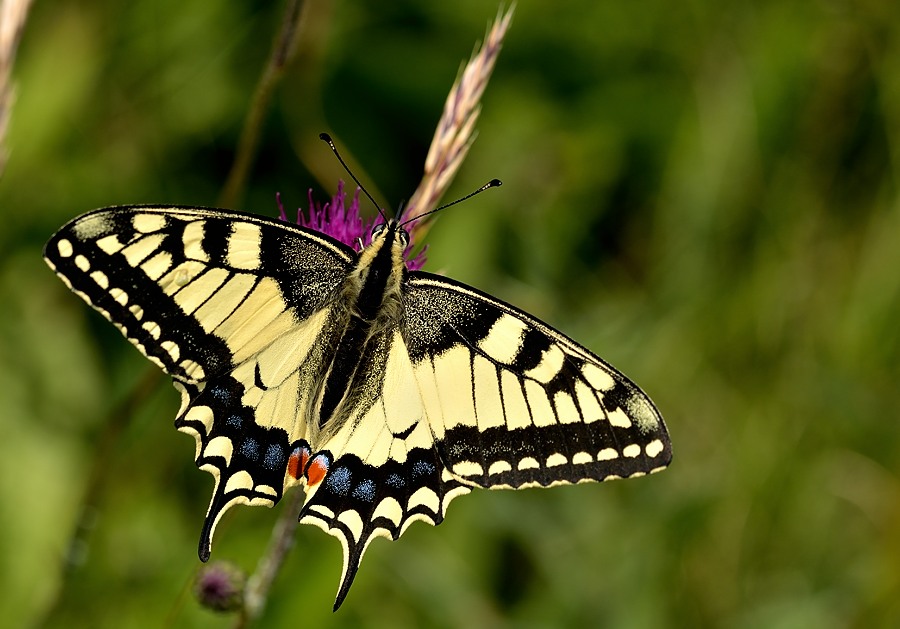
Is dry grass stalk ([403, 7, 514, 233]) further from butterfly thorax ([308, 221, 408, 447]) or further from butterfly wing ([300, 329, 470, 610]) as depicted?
butterfly wing ([300, 329, 470, 610])

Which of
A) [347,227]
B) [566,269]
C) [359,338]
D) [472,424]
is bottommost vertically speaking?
[472,424]

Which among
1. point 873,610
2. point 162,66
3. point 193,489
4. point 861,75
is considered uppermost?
point 861,75

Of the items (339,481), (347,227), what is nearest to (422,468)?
(339,481)

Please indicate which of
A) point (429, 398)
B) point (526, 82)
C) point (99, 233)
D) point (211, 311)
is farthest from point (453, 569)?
point (526, 82)

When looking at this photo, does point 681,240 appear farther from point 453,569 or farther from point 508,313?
point 508,313

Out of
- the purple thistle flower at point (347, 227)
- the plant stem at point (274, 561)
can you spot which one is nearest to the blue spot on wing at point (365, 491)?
the plant stem at point (274, 561)

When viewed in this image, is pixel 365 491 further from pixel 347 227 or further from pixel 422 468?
pixel 347 227

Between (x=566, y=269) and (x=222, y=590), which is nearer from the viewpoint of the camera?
(x=222, y=590)

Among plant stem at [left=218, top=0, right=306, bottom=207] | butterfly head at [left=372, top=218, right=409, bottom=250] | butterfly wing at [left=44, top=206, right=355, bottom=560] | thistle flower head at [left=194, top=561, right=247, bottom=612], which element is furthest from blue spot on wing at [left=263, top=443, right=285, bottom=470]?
plant stem at [left=218, top=0, right=306, bottom=207]
